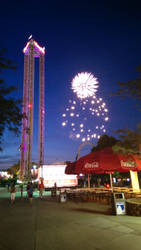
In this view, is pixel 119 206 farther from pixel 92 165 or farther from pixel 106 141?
pixel 106 141

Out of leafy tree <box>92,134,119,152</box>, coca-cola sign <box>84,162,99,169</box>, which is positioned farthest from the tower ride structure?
coca-cola sign <box>84,162,99,169</box>

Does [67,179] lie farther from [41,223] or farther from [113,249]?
[113,249]

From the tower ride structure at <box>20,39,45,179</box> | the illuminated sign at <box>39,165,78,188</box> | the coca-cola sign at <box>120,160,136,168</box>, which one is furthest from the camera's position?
the tower ride structure at <box>20,39,45,179</box>

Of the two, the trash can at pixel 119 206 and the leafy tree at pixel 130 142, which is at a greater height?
the leafy tree at pixel 130 142

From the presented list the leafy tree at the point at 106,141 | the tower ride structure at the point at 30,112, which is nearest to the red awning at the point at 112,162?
the leafy tree at the point at 106,141

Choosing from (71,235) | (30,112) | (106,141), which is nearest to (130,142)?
(71,235)

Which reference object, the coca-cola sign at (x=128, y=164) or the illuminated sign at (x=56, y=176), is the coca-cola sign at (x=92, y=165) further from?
the illuminated sign at (x=56, y=176)

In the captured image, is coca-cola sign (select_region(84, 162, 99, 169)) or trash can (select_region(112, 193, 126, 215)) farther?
coca-cola sign (select_region(84, 162, 99, 169))

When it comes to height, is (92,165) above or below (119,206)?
above

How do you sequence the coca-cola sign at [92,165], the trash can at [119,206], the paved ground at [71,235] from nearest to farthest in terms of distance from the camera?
1. the paved ground at [71,235]
2. the trash can at [119,206]
3. the coca-cola sign at [92,165]

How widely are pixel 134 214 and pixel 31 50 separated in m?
75.1

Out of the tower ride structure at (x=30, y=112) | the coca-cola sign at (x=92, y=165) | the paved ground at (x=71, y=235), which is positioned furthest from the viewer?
the tower ride structure at (x=30, y=112)

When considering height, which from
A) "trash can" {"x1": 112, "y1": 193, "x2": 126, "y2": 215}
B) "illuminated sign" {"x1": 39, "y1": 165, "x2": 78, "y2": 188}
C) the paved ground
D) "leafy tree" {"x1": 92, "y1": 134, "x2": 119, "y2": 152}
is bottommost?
the paved ground

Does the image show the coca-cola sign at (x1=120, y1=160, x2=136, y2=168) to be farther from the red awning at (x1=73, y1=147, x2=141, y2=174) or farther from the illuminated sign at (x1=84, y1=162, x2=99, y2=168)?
the illuminated sign at (x1=84, y1=162, x2=99, y2=168)
